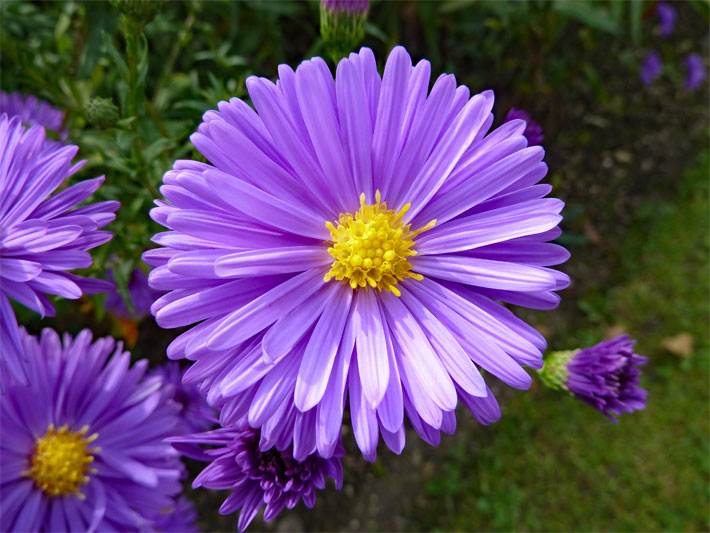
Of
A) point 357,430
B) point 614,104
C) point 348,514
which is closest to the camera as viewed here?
point 357,430

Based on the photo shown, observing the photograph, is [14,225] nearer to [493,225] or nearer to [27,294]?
[27,294]

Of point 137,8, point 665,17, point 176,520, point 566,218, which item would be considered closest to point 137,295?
point 176,520

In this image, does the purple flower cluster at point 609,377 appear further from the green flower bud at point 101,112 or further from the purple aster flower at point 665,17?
the purple aster flower at point 665,17

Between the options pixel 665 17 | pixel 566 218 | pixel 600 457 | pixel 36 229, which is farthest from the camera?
pixel 665 17

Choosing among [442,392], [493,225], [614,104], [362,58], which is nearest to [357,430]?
[442,392]

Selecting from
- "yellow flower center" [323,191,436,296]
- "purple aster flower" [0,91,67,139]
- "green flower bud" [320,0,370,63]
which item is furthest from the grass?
"purple aster flower" [0,91,67,139]

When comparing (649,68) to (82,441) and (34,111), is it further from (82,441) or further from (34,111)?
(82,441)

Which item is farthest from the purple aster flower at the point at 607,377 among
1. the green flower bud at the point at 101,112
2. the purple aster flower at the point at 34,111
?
the purple aster flower at the point at 34,111
